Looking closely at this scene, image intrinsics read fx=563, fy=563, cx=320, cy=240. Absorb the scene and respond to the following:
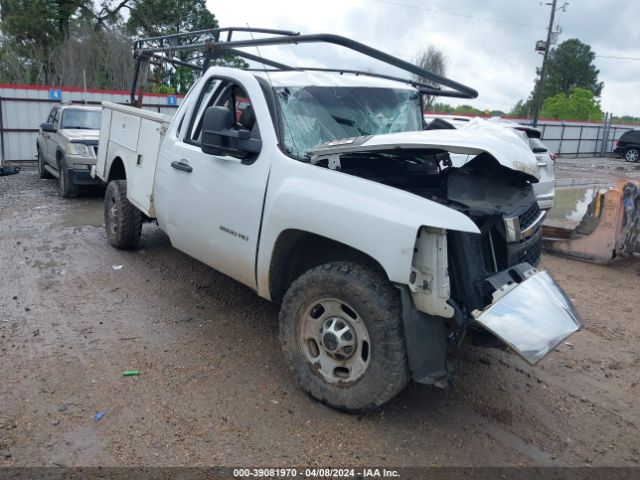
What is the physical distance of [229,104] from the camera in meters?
4.77

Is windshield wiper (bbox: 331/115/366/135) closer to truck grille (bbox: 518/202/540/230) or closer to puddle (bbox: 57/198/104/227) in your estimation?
truck grille (bbox: 518/202/540/230)

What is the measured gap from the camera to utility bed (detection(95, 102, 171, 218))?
5.56 meters

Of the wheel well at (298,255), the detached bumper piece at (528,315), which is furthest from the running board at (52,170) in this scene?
the detached bumper piece at (528,315)

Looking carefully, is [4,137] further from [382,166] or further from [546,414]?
[546,414]

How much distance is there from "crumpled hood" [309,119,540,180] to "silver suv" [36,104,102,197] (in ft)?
26.1

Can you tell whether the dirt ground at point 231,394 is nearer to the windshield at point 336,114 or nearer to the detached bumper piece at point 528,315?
the detached bumper piece at point 528,315

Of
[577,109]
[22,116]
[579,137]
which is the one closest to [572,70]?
[577,109]

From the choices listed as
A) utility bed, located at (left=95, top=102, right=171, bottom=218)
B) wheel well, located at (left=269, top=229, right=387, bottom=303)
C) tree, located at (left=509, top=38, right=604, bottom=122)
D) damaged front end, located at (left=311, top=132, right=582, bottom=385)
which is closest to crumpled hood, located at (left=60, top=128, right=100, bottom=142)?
utility bed, located at (left=95, top=102, right=171, bottom=218)

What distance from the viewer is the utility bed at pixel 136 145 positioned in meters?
5.56

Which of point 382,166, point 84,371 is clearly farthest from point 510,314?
point 84,371

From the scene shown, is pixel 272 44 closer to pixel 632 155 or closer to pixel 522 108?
pixel 632 155

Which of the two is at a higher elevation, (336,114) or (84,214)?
(336,114)

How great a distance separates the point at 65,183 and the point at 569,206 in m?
10.6

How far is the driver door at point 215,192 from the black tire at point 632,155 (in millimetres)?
30340
